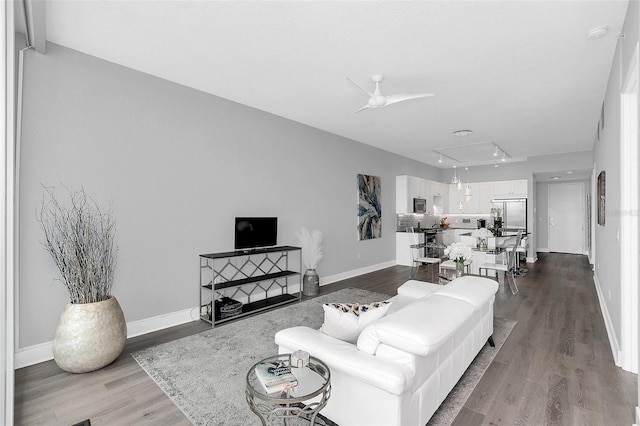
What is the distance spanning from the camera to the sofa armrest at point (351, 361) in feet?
5.12

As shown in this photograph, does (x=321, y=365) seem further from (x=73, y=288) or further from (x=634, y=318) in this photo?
(x=634, y=318)

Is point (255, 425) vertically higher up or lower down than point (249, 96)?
lower down

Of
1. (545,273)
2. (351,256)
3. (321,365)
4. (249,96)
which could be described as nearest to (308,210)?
(351,256)

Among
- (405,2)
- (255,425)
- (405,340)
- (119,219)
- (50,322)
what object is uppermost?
(405,2)

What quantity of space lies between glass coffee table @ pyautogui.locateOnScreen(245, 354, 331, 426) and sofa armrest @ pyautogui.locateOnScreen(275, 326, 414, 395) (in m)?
0.09

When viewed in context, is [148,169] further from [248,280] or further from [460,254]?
[460,254]

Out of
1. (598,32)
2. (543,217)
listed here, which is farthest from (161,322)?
(543,217)

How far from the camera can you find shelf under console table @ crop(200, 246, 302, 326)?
3961 mm

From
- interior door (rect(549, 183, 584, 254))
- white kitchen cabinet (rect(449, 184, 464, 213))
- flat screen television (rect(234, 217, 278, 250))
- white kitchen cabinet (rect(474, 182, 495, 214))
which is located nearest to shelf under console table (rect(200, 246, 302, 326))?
flat screen television (rect(234, 217, 278, 250))

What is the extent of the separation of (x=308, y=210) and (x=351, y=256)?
1.56 m

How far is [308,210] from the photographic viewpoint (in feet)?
18.1

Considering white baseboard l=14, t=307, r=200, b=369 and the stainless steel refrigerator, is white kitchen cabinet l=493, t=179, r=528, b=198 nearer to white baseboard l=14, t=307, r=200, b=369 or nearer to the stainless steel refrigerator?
the stainless steel refrigerator

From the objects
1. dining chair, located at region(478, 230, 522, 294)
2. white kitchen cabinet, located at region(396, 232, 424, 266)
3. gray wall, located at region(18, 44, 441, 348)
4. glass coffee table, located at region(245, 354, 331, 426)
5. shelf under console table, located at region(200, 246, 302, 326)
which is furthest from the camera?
white kitchen cabinet, located at region(396, 232, 424, 266)

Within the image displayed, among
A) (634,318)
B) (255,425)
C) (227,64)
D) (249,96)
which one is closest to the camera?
(255,425)
